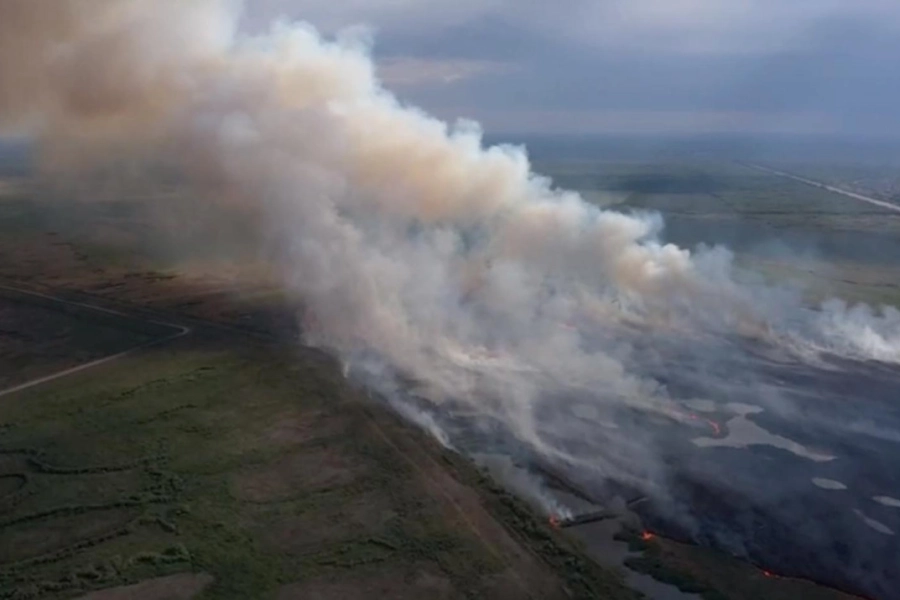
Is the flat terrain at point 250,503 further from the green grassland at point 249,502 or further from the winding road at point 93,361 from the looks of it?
the winding road at point 93,361

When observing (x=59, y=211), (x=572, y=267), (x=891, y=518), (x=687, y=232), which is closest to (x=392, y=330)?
(x=572, y=267)

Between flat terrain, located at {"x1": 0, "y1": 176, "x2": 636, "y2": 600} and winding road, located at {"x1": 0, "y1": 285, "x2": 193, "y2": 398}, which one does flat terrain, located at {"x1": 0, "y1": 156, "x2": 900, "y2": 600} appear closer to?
flat terrain, located at {"x1": 0, "y1": 176, "x2": 636, "y2": 600}

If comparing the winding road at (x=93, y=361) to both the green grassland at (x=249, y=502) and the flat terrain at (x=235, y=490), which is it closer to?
the flat terrain at (x=235, y=490)

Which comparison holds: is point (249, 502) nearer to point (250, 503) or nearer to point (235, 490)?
point (250, 503)

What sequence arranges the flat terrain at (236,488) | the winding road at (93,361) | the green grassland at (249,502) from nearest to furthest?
the flat terrain at (236,488)
the green grassland at (249,502)
the winding road at (93,361)

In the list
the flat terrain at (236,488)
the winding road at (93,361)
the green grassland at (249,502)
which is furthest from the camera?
the winding road at (93,361)

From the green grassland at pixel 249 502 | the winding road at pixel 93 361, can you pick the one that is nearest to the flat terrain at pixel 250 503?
the green grassland at pixel 249 502

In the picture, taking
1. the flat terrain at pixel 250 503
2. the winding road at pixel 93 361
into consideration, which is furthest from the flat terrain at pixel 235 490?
the winding road at pixel 93 361

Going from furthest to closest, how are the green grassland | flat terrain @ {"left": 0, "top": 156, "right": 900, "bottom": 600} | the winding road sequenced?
the winding road, the green grassland, flat terrain @ {"left": 0, "top": 156, "right": 900, "bottom": 600}

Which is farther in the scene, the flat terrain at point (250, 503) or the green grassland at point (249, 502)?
the green grassland at point (249, 502)

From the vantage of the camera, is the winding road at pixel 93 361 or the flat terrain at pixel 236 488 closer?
the flat terrain at pixel 236 488

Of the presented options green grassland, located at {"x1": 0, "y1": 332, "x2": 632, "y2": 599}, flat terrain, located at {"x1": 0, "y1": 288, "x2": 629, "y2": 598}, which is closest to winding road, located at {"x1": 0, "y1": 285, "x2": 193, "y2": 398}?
flat terrain, located at {"x1": 0, "y1": 288, "x2": 629, "y2": 598}

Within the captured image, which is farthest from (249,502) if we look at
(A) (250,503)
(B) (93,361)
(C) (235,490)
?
(B) (93,361)
